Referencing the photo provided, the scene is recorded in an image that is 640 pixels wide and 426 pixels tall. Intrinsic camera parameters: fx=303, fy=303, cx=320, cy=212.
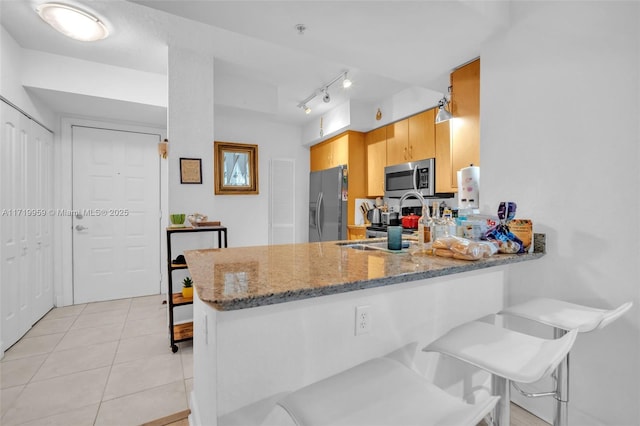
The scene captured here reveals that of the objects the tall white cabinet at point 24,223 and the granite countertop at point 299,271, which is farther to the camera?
the tall white cabinet at point 24,223

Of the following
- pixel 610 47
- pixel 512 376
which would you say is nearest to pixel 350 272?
pixel 512 376

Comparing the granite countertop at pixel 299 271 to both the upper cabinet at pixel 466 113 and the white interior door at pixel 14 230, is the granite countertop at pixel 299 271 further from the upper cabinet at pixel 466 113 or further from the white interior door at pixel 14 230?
the white interior door at pixel 14 230

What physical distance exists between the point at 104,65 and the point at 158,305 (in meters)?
2.62

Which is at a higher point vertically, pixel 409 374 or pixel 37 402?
pixel 409 374

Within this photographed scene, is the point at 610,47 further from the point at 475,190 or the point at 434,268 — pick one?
the point at 434,268

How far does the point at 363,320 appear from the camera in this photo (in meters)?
1.14

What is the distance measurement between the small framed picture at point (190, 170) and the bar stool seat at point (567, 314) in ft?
8.13

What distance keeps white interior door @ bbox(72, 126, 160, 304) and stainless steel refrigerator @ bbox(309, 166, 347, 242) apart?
2209mm

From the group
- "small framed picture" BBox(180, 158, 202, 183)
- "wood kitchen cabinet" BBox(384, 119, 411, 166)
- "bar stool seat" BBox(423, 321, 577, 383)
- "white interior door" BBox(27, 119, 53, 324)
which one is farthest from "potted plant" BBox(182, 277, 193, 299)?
"wood kitchen cabinet" BBox(384, 119, 411, 166)

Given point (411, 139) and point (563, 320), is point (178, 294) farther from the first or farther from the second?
point (411, 139)

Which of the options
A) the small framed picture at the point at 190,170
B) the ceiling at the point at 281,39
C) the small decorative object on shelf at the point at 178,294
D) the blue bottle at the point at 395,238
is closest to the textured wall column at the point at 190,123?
the small framed picture at the point at 190,170

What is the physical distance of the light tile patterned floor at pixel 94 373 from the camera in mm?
1711

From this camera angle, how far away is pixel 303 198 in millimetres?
5121

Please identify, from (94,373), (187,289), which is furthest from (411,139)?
(94,373)
